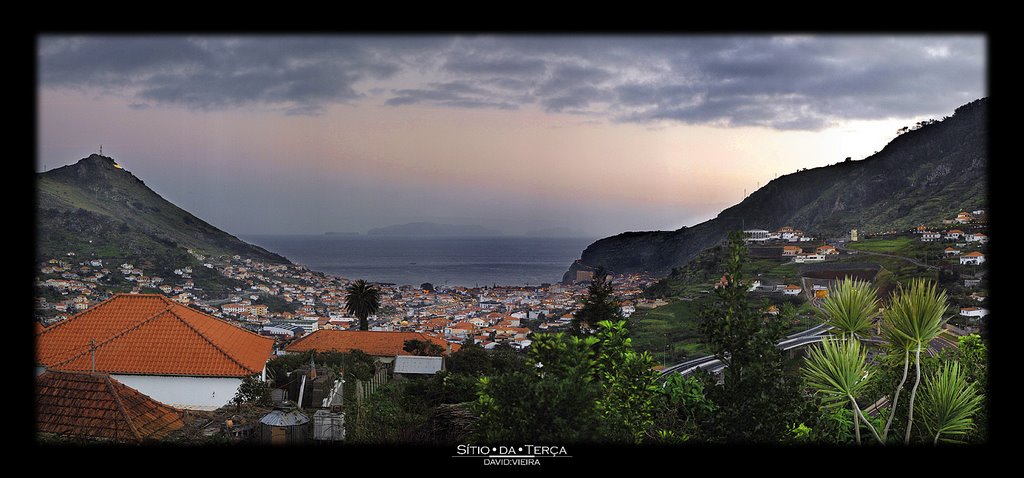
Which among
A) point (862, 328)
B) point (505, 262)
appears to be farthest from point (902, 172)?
Answer: point (862, 328)

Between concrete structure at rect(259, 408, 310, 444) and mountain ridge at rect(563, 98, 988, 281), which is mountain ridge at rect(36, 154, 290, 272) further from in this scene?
mountain ridge at rect(563, 98, 988, 281)

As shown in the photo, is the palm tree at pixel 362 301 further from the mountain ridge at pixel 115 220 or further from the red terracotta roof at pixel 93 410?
the red terracotta roof at pixel 93 410

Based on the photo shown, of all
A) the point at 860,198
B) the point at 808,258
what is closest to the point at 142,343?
the point at 808,258

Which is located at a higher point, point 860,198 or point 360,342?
point 860,198

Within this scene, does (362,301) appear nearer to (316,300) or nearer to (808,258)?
(316,300)

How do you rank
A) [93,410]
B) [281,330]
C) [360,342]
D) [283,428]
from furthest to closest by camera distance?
[360,342] → [281,330] → [283,428] → [93,410]

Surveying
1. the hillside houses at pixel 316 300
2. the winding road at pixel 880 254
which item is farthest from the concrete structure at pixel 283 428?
the winding road at pixel 880 254
